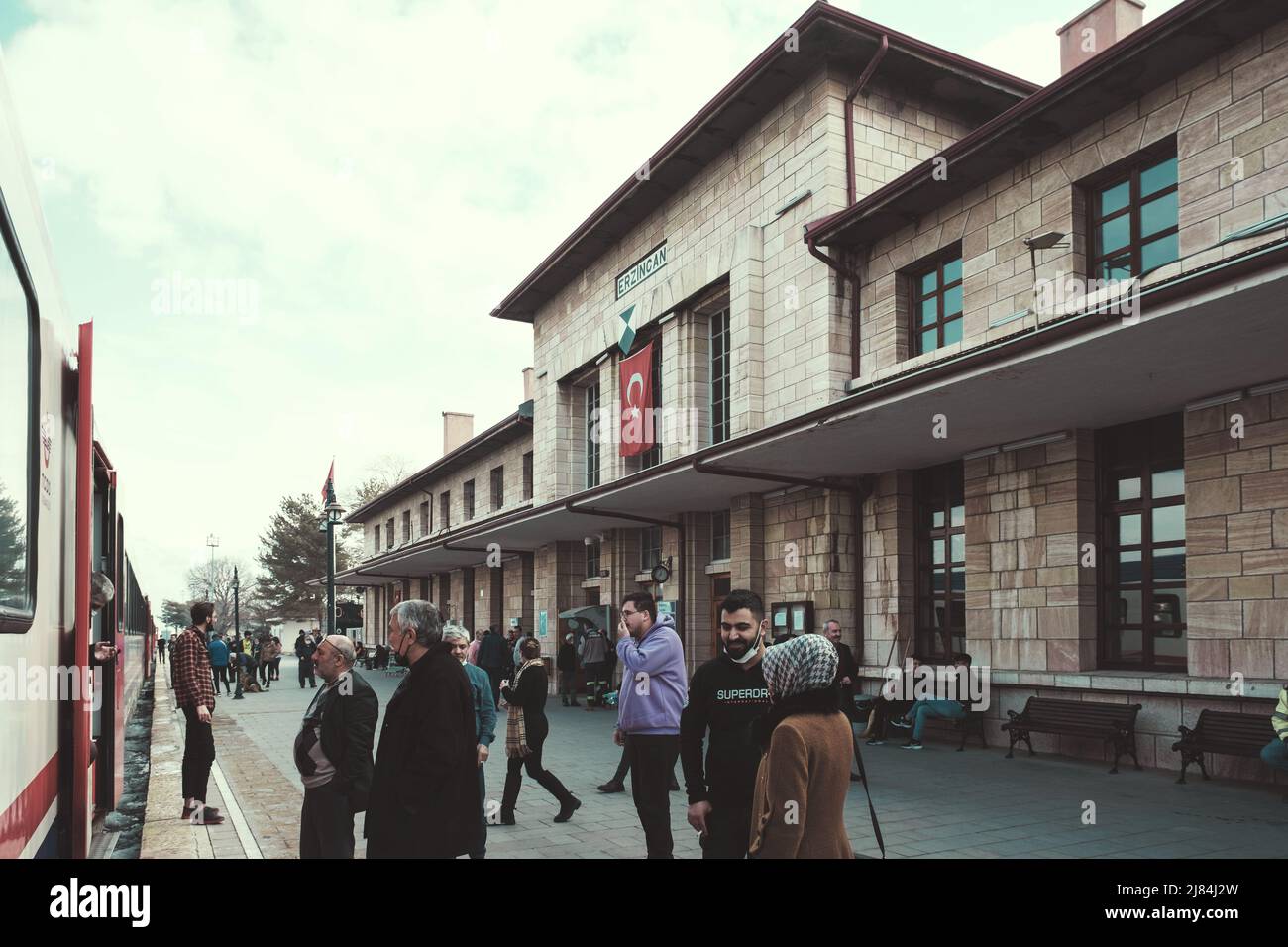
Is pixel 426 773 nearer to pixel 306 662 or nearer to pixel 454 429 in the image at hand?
pixel 306 662

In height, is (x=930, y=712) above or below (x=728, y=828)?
below

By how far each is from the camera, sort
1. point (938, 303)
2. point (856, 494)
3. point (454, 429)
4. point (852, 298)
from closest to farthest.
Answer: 1. point (938, 303)
2. point (856, 494)
3. point (852, 298)
4. point (454, 429)

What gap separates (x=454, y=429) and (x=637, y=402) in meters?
24.8

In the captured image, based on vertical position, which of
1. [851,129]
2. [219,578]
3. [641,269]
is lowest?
[219,578]

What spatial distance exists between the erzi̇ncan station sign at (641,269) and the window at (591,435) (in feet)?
9.64

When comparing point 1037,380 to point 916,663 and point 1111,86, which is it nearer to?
point 1111,86

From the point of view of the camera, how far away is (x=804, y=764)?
3.21m

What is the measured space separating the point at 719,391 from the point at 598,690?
592cm

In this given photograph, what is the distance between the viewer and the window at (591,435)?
76.9 feet

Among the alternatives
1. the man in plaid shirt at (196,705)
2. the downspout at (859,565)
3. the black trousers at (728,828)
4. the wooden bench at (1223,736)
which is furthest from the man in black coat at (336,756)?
the downspout at (859,565)

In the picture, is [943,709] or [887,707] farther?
[887,707]

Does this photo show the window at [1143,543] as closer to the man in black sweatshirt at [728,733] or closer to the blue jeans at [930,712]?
the blue jeans at [930,712]

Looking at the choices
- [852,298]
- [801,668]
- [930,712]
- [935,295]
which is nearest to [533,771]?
[801,668]
